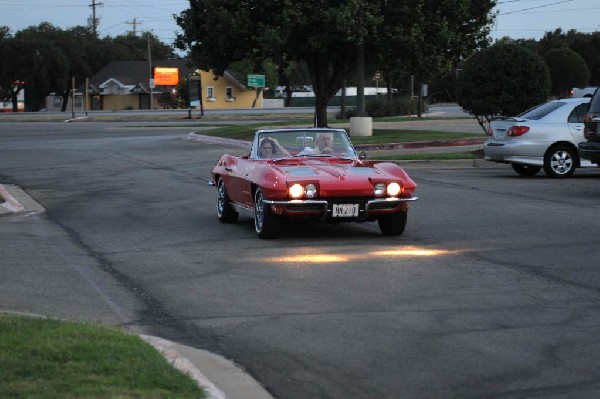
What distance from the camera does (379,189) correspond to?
489 inches

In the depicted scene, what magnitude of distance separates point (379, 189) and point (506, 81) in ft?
54.1

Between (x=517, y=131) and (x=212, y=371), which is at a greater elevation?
(x=517, y=131)

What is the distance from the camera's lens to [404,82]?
89562mm

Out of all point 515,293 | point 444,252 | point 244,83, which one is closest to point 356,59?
point 444,252

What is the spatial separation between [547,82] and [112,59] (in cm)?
10170

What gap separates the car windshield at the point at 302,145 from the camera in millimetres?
13719

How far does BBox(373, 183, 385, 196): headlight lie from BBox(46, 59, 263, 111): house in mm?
95439

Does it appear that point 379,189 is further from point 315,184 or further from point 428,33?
point 428,33

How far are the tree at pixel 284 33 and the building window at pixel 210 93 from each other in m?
79.2

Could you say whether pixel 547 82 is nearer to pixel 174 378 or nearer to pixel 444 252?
pixel 444 252

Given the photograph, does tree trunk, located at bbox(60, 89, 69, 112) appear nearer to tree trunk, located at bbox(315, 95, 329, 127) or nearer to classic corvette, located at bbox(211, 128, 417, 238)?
tree trunk, located at bbox(315, 95, 329, 127)

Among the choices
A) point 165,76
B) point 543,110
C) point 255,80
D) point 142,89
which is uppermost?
point 165,76

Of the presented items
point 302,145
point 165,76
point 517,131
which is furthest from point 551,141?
point 165,76

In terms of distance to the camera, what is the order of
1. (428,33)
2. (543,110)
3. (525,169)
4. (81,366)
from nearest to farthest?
1. (81,366)
2. (543,110)
3. (525,169)
4. (428,33)
